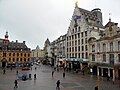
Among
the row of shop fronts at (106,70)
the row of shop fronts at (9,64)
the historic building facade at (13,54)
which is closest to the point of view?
the row of shop fronts at (106,70)

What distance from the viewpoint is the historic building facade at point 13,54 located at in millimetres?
76562

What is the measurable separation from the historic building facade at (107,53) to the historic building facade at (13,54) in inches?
1659

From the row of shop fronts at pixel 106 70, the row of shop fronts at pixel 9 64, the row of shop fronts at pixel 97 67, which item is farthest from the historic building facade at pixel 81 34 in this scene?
the row of shop fronts at pixel 9 64

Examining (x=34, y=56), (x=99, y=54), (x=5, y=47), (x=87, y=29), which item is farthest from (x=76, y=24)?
(x=34, y=56)

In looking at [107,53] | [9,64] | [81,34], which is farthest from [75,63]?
[9,64]

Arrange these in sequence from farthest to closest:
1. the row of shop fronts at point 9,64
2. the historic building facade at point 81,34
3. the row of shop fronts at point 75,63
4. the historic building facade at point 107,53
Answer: the row of shop fronts at point 9,64
the row of shop fronts at point 75,63
the historic building facade at point 81,34
the historic building facade at point 107,53

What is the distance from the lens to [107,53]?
44312mm

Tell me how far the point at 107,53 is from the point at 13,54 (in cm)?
5157

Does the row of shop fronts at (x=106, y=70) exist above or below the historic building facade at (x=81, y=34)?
below

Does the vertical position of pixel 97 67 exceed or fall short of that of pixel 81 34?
it falls short

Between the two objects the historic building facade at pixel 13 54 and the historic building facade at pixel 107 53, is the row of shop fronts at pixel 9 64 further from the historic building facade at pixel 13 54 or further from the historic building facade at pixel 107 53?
the historic building facade at pixel 107 53

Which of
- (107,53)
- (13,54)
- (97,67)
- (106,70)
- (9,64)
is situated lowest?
(9,64)

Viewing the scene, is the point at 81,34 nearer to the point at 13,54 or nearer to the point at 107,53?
the point at 107,53

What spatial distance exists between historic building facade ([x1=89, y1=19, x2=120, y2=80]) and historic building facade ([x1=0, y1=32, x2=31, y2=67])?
1659 inches
